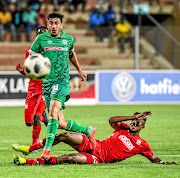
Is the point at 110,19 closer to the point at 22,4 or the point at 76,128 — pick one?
the point at 22,4

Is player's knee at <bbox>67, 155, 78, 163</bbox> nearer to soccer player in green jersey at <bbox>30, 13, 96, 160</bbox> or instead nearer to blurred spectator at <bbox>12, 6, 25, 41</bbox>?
soccer player in green jersey at <bbox>30, 13, 96, 160</bbox>

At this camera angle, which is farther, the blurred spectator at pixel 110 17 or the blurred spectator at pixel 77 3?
the blurred spectator at pixel 77 3

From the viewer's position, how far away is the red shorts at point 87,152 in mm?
7180

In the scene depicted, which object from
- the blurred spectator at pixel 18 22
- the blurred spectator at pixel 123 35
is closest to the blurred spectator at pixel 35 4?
the blurred spectator at pixel 18 22

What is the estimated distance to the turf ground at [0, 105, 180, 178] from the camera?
A: 670cm

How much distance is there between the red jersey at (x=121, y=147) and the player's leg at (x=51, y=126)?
65cm

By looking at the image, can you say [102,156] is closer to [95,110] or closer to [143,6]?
[95,110]

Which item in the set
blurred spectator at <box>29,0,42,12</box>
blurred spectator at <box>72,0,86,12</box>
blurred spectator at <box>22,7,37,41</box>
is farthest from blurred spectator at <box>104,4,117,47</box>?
blurred spectator at <box>22,7,37,41</box>

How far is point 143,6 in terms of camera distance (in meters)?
27.6

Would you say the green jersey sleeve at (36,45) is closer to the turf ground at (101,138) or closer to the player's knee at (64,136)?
the player's knee at (64,136)

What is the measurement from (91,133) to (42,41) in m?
1.46

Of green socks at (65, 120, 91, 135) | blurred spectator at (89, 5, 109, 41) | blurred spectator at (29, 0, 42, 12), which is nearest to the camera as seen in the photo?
green socks at (65, 120, 91, 135)

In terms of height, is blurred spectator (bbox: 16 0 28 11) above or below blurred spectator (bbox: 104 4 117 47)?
above

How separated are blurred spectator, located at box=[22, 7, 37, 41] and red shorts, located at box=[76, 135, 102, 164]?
1676cm
